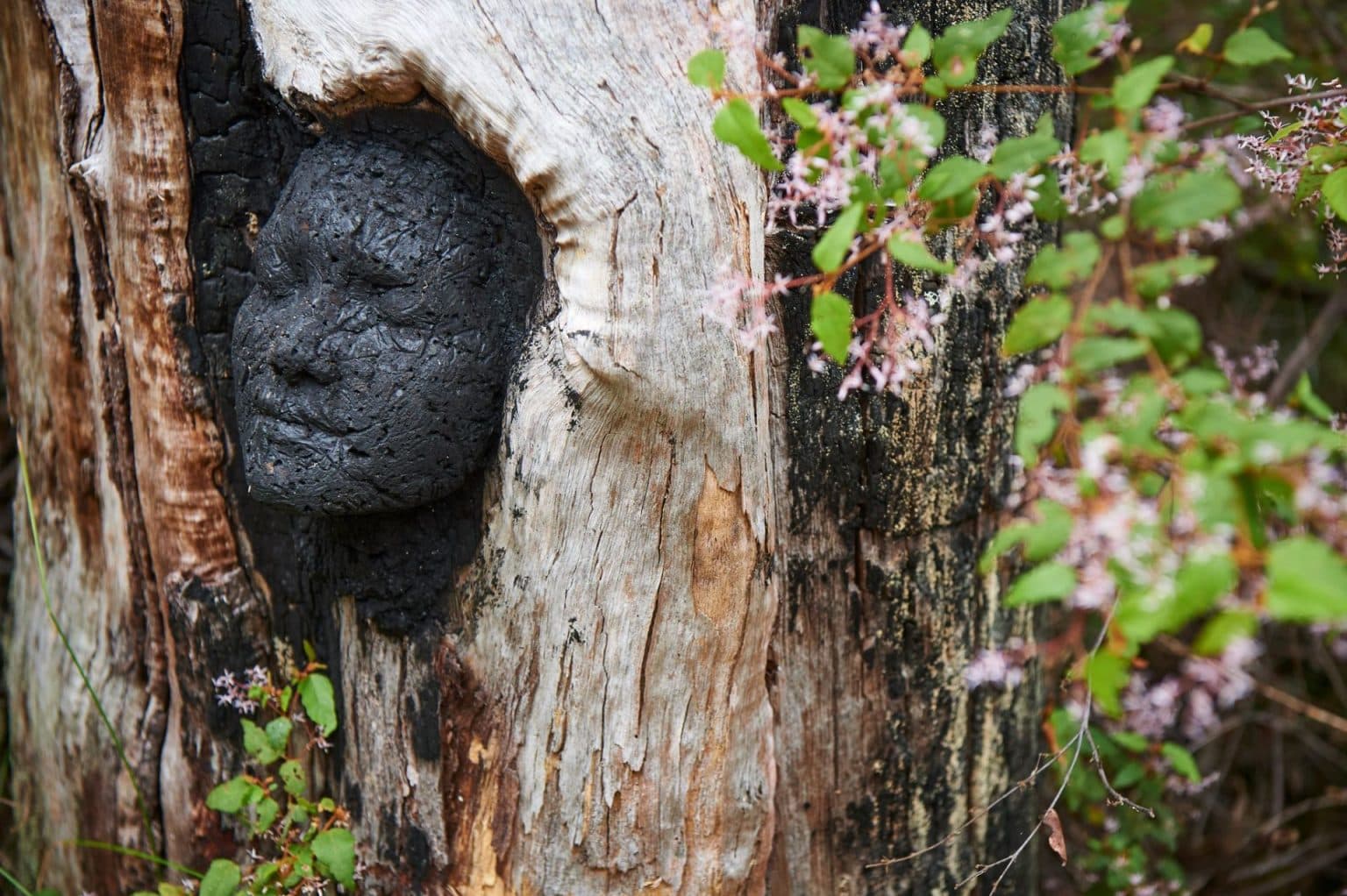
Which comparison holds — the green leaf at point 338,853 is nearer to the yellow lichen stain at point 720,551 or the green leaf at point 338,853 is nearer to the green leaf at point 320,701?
the green leaf at point 320,701

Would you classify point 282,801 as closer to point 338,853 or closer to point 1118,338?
point 338,853

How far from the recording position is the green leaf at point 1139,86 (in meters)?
1.00

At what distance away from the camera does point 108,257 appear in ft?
6.26

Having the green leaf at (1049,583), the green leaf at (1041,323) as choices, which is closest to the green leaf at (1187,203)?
the green leaf at (1041,323)

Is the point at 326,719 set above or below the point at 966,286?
below

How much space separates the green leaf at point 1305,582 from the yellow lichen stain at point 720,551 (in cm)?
91

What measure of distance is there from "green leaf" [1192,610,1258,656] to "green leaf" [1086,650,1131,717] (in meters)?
0.09

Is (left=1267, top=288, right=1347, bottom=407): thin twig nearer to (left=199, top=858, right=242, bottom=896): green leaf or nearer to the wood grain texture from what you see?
the wood grain texture

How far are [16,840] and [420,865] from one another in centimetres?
156

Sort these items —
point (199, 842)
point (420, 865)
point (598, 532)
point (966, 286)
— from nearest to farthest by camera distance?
point (598, 532) < point (966, 286) < point (420, 865) < point (199, 842)

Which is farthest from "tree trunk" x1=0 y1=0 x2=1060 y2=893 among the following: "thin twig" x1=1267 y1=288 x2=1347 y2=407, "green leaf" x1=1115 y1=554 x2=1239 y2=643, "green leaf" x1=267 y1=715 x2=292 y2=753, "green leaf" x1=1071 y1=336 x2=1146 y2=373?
"thin twig" x1=1267 y1=288 x2=1347 y2=407

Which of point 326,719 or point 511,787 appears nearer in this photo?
point 511,787

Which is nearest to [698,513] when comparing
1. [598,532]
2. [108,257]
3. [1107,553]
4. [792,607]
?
[598,532]

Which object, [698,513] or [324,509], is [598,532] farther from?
[324,509]
